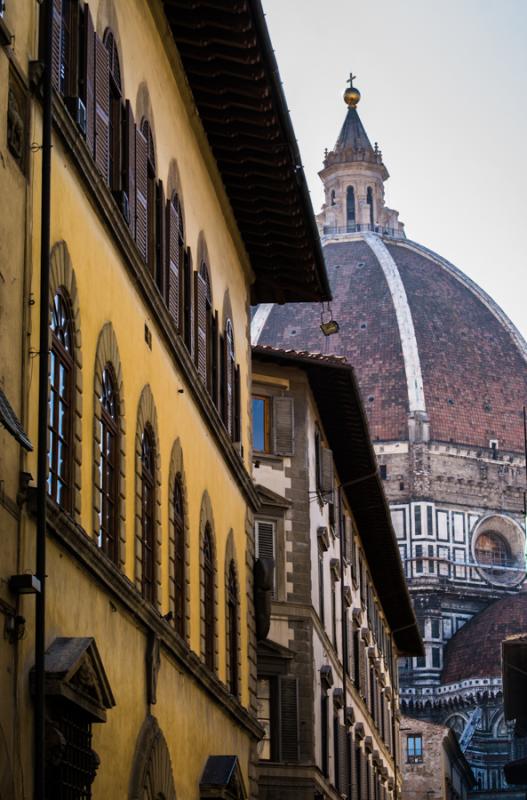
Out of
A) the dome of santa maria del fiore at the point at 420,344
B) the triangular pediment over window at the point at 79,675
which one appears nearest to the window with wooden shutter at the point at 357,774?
the triangular pediment over window at the point at 79,675

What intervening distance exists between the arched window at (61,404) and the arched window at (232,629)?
828cm

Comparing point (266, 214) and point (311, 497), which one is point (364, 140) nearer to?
point (311, 497)

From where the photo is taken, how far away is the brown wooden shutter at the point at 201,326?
21.0 metres

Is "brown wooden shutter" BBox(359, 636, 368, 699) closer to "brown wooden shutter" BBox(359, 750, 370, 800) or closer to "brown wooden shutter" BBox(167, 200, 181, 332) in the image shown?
"brown wooden shutter" BBox(359, 750, 370, 800)

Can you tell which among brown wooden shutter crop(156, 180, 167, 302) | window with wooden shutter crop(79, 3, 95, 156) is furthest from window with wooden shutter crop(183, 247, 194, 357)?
window with wooden shutter crop(79, 3, 95, 156)

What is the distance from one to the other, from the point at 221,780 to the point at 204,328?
4.94m

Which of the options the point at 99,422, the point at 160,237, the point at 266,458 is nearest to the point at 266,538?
the point at 266,458

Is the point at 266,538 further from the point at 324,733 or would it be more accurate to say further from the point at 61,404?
the point at 61,404

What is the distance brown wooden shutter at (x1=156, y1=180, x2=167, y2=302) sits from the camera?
18.8 metres

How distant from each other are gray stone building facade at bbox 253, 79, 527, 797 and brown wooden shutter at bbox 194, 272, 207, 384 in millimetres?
93748

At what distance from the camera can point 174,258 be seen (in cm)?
1969

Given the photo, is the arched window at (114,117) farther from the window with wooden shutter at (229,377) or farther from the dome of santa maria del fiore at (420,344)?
the dome of santa maria del fiore at (420,344)

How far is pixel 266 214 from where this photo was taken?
23.7 m

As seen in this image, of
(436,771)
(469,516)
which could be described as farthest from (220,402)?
(469,516)
